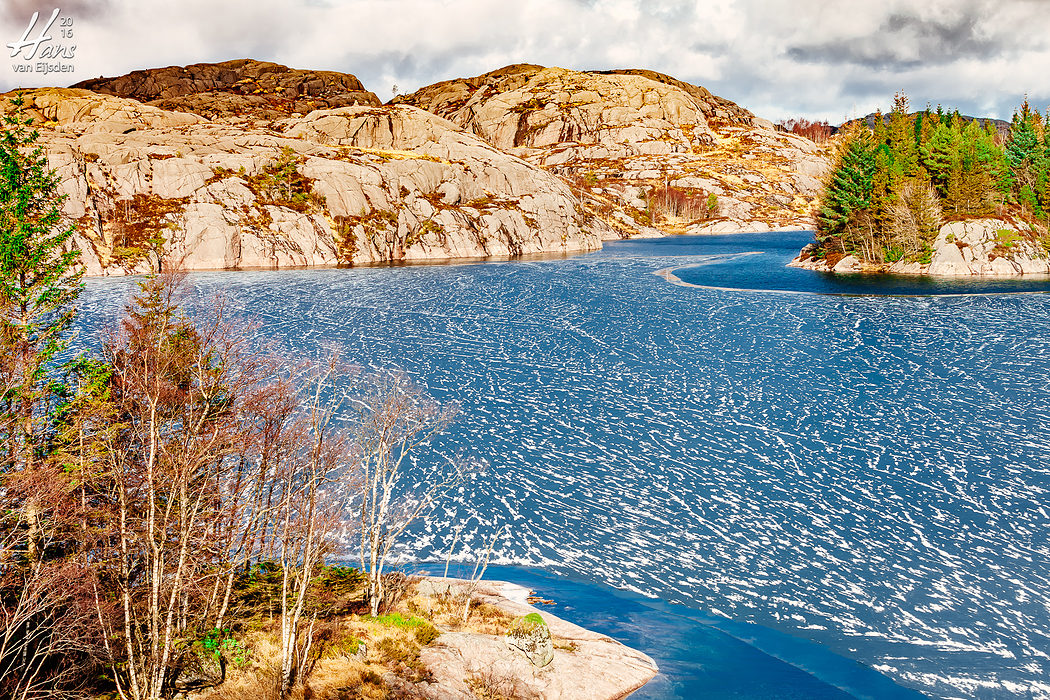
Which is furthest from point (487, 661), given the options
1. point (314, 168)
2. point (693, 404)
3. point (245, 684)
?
point (314, 168)

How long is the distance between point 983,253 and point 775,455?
81820 mm

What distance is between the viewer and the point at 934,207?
94125mm

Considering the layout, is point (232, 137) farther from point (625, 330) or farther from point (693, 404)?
point (693, 404)

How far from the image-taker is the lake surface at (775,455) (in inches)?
837

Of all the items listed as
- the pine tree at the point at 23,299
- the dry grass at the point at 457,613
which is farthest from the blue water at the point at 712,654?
the pine tree at the point at 23,299

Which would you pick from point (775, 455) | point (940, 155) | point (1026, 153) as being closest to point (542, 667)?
point (775, 455)

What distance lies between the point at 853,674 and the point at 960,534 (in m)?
10.2

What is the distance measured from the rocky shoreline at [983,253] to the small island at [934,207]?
0.12 meters

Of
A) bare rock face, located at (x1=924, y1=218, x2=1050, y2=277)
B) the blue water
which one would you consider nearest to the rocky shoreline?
bare rock face, located at (x1=924, y1=218, x2=1050, y2=277)

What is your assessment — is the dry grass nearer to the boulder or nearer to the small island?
the boulder

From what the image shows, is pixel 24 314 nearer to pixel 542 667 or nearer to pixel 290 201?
pixel 542 667

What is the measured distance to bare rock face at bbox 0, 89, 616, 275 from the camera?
107 meters

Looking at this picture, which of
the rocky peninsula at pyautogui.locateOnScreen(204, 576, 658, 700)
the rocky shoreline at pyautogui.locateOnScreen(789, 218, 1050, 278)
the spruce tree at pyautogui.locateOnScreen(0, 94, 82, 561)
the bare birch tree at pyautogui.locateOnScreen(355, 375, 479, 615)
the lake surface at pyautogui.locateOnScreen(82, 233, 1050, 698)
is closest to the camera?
the rocky peninsula at pyautogui.locateOnScreen(204, 576, 658, 700)

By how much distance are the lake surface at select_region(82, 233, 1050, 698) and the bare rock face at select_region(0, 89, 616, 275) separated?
38.7 meters
